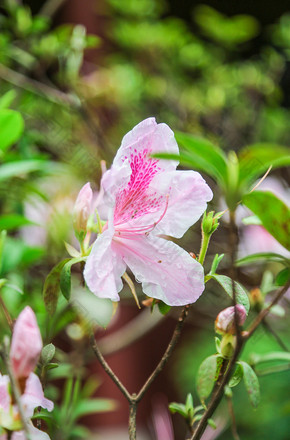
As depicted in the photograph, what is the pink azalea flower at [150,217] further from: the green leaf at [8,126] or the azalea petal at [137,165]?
the green leaf at [8,126]

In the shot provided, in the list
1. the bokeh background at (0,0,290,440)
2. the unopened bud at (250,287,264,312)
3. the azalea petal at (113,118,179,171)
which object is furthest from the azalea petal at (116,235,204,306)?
the bokeh background at (0,0,290,440)

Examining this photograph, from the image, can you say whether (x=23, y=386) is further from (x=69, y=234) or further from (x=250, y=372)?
(x=69, y=234)

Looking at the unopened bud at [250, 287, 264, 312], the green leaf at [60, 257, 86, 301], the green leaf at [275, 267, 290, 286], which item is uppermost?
the green leaf at [60, 257, 86, 301]

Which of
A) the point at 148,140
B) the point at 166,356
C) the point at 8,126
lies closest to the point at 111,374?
the point at 166,356

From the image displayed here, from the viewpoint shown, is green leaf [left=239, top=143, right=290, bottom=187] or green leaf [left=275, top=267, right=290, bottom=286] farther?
green leaf [left=275, top=267, right=290, bottom=286]

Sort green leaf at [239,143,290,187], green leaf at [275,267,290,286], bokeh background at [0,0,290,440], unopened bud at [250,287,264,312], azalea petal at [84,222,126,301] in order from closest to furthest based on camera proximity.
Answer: green leaf at [239,143,290,187] < azalea petal at [84,222,126,301] < green leaf at [275,267,290,286] < unopened bud at [250,287,264,312] < bokeh background at [0,0,290,440]

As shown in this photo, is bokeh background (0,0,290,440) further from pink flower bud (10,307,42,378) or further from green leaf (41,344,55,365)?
pink flower bud (10,307,42,378)
